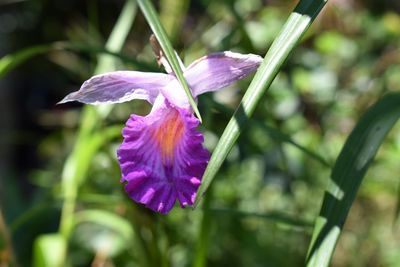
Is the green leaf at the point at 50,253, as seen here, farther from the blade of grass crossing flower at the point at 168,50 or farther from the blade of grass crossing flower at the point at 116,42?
the blade of grass crossing flower at the point at 168,50

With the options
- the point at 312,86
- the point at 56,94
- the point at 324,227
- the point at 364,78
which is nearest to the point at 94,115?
the point at 312,86

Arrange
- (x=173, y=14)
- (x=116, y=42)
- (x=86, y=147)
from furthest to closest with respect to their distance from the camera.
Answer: (x=173, y=14) → (x=116, y=42) → (x=86, y=147)

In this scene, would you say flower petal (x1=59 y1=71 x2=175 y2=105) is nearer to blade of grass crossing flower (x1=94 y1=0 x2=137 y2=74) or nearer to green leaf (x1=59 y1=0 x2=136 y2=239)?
green leaf (x1=59 y1=0 x2=136 y2=239)

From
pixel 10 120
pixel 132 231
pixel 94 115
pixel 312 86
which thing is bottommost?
pixel 10 120

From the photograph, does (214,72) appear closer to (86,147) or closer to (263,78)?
(263,78)

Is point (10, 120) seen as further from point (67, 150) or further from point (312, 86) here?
point (312, 86)

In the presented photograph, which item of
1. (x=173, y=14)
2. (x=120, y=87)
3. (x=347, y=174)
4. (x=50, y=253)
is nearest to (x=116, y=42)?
(x=173, y=14)

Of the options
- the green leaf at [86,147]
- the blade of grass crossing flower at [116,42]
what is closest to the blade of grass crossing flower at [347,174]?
the green leaf at [86,147]
